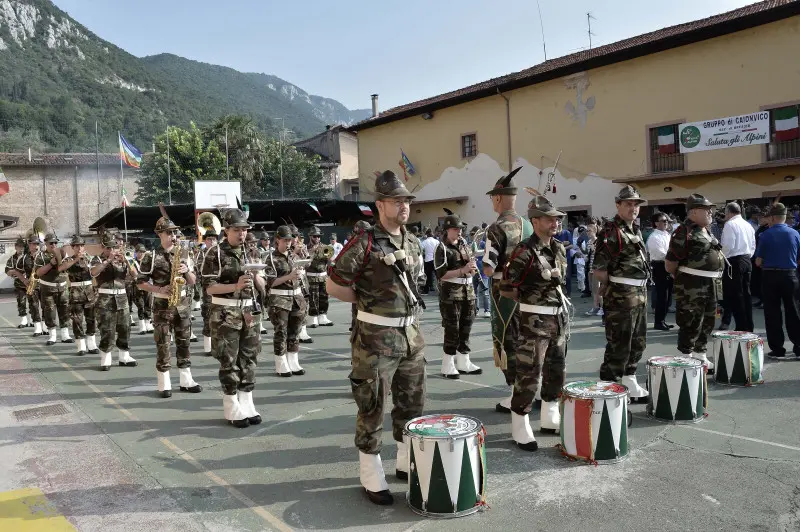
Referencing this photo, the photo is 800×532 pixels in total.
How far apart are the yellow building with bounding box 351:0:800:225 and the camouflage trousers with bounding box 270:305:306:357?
10824 millimetres

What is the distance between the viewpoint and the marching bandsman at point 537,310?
5711 mm

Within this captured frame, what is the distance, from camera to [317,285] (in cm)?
1452

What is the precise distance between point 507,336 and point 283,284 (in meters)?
4.12

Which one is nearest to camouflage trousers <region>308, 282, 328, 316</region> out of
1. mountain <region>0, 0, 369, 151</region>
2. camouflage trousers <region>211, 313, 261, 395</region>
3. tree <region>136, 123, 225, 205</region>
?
camouflage trousers <region>211, 313, 261, 395</region>

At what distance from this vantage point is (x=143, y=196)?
46.1m

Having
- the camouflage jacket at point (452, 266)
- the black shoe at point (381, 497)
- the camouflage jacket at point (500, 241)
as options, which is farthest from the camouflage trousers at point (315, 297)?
the black shoe at point (381, 497)

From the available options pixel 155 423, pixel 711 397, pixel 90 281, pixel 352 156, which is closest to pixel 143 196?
pixel 352 156

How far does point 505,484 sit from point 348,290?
2.01m

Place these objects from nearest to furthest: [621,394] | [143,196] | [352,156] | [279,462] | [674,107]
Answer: [621,394] → [279,462] → [674,107] → [143,196] → [352,156]

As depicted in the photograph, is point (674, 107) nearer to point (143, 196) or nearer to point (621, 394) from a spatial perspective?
point (621, 394)

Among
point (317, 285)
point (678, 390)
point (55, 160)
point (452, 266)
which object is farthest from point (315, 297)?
point (55, 160)

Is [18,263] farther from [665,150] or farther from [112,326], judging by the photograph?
[665,150]

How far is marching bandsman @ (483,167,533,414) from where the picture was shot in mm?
6477

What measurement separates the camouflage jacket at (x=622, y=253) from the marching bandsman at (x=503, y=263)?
90cm
